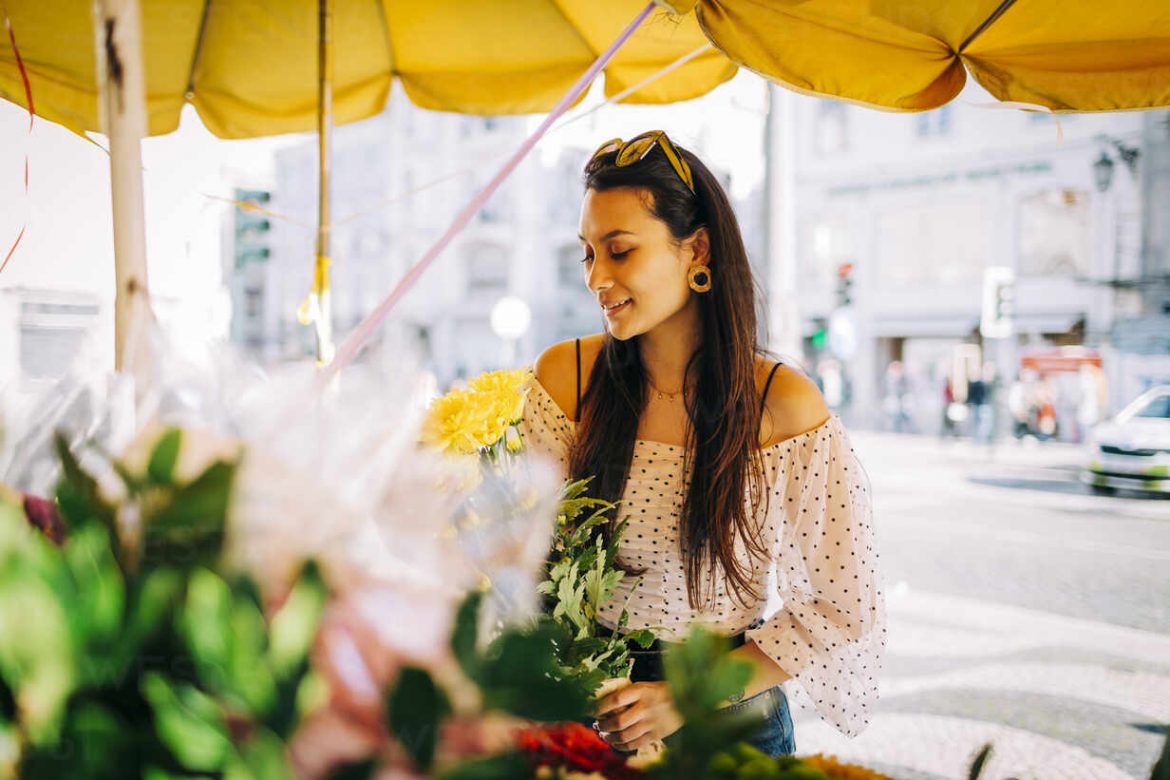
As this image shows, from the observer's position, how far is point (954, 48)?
1.93 metres

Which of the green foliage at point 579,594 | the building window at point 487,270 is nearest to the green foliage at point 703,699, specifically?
the green foliage at point 579,594

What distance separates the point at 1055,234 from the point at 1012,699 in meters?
18.5

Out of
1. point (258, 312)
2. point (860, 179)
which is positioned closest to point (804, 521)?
point (860, 179)

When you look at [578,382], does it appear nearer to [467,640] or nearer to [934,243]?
[467,640]

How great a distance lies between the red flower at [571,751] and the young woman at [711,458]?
85 centimetres

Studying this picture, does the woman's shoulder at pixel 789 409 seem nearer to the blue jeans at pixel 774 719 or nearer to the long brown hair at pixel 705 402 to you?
the long brown hair at pixel 705 402

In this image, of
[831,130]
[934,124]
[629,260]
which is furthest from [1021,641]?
[831,130]

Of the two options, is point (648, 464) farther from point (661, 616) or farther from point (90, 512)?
point (90, 512)

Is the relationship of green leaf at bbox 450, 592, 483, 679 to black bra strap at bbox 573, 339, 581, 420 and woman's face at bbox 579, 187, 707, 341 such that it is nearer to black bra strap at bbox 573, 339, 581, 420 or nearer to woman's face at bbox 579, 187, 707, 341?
woman's face at bbox 579, 187, 707, 341

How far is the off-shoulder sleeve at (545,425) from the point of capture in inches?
70.0

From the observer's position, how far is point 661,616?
5.27 feet

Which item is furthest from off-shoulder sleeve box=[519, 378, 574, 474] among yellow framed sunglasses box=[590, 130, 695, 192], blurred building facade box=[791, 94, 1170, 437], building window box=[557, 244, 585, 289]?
building window box=[557, 244, 585, 289]

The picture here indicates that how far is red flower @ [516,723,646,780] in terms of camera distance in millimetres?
594

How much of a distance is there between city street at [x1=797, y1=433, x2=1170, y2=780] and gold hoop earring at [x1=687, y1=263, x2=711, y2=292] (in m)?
1.07
